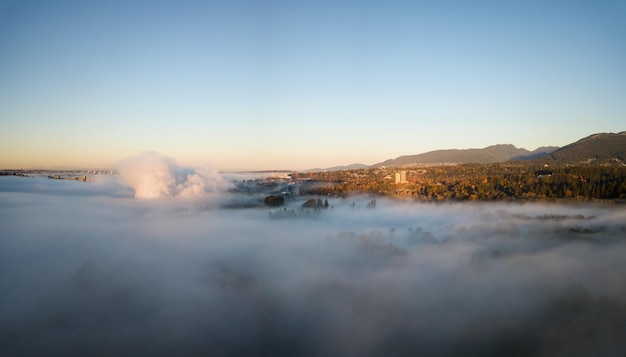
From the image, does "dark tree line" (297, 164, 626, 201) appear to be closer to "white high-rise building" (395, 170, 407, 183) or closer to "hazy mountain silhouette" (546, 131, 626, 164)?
"white high-rise building" (395, 170, 407, 183)

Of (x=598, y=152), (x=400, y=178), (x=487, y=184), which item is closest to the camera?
(x=487, y=184)

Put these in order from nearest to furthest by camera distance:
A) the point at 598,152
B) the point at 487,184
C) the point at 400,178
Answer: the point at 487,184 < the point at 400,178 < the point at 598,152

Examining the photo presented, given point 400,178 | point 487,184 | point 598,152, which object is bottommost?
point 487,184

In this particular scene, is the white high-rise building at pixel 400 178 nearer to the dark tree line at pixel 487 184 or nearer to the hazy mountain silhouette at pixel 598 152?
the dark tree line at pixel 487 184

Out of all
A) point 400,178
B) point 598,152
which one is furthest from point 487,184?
point 598,152

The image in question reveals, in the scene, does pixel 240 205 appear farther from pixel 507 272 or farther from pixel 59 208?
pixel 507 272

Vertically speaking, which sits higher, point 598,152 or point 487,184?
point 598,152

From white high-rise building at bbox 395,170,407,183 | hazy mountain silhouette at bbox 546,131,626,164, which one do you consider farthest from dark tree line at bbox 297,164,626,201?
hazy mountain silhouette at bbox 546,131,626,164

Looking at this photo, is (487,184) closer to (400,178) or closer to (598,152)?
(400,178)

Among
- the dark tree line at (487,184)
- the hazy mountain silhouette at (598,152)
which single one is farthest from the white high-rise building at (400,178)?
the hazy mountain silhouette at (598,152)

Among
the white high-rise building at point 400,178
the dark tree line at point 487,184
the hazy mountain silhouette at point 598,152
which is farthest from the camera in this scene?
the hazy mountain silhouette at point 598,152

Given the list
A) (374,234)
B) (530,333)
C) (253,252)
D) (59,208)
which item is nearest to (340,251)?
(374,234)
